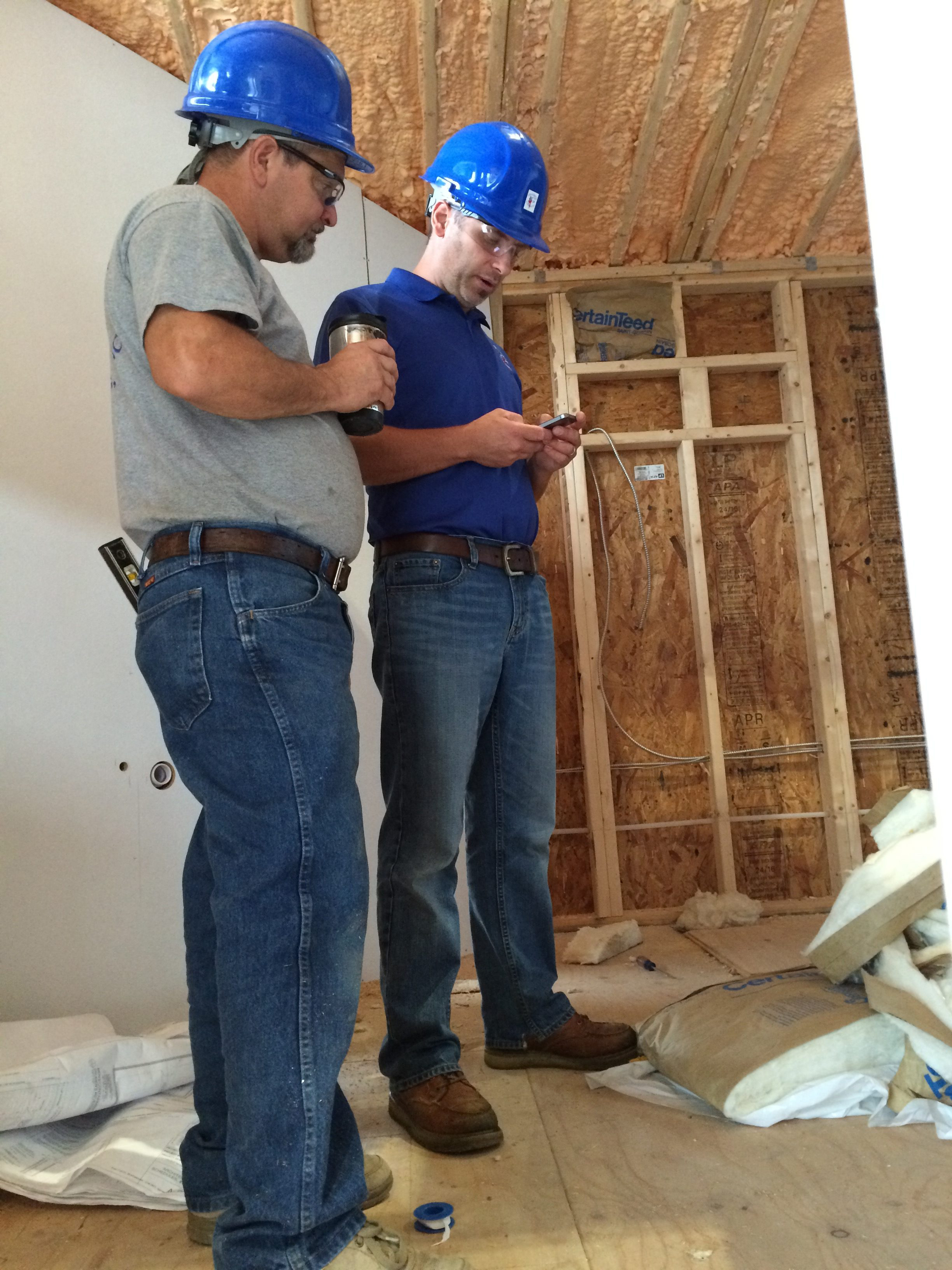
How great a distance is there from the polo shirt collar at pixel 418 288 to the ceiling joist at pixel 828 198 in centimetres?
217

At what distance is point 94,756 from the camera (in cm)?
245

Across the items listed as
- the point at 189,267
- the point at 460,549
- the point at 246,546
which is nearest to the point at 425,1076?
the point at 460,549

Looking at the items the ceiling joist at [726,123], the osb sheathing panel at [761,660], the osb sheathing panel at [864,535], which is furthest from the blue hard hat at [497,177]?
the osb sheathing panel at [864,535]

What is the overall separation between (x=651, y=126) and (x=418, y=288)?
1851 millimetres

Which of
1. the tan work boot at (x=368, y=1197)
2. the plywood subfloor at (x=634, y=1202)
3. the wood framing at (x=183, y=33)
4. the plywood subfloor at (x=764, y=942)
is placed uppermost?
the wood framing at (x=183, y=33)

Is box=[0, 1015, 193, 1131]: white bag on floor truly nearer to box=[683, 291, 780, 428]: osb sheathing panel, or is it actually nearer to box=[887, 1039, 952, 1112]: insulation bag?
box=[887, 1039, 952, 1112]: insulation bag

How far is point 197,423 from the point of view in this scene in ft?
4.14

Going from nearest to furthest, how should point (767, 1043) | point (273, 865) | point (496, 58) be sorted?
point (273, 865) < point (767, 1043) < point (496, 58)

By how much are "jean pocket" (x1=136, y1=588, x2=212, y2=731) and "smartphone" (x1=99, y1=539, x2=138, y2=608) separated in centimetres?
125

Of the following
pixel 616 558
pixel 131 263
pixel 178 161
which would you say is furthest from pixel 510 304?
pixel 131 263

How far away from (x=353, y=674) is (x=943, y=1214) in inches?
79.8

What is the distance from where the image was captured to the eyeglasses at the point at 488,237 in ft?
6.79

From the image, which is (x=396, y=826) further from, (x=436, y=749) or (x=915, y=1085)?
(x=915, y=1085)

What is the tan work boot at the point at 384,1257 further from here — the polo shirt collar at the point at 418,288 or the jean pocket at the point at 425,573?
the polo shirt collar at the point at 418,288
